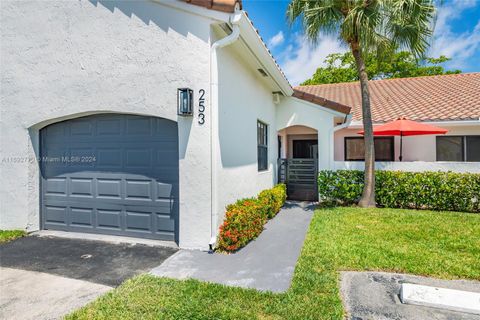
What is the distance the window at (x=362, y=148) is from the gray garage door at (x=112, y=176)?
9.16m

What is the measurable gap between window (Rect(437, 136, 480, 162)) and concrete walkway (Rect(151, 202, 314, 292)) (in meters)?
8.73

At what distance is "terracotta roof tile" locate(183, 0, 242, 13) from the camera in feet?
14.9

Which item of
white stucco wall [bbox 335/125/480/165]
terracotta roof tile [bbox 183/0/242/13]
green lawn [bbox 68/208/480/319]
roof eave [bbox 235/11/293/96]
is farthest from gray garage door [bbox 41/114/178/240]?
white stucco wall [bbox 335/125/480/165]

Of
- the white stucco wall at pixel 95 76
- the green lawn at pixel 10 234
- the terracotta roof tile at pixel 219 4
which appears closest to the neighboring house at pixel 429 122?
the white stucco wall at pixel 95 76

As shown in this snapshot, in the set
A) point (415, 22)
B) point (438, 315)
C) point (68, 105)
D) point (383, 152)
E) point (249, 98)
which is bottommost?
point (438, 315)

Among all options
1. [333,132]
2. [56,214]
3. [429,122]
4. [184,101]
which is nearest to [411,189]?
[333,132]

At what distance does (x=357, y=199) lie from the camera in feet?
29.8

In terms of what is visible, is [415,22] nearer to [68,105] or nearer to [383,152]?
[383,152]

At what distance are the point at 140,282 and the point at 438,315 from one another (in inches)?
148

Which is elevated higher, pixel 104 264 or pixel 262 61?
pixel 262 61

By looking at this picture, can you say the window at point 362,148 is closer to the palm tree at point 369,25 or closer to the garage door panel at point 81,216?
the palm tree at point 369,25

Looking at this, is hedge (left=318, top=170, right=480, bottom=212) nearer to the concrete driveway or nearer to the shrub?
the shrub

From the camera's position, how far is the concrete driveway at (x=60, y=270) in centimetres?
326

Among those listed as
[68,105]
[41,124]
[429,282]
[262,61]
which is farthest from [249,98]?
[429,282]
